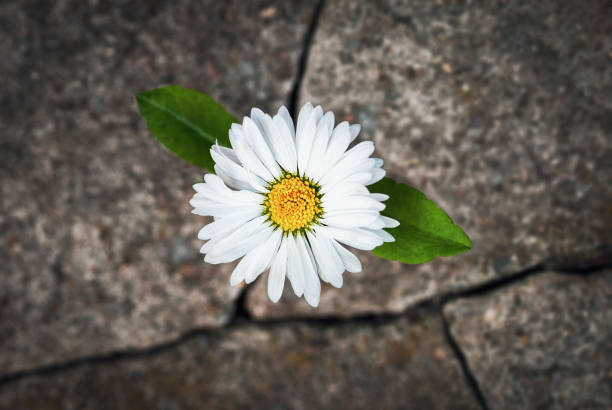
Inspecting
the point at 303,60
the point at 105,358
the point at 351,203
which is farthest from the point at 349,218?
the point at 105,358

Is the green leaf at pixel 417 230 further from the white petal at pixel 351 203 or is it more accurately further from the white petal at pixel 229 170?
the white petal at pixel 229 170

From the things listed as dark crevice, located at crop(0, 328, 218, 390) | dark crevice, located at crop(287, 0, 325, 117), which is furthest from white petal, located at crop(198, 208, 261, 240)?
dark crevice, located at crop(0, 328, 218, 390)

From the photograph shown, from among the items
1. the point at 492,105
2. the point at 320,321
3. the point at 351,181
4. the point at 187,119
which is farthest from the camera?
the point at 320,321

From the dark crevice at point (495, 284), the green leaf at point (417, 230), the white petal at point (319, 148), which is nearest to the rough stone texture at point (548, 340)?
the dark crevice at point (495, 284)

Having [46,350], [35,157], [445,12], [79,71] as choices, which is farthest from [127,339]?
[445,12]

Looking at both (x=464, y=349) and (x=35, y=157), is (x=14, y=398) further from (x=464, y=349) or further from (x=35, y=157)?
(x=464, y=349)

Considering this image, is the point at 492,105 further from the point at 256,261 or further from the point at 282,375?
the point at 282,375

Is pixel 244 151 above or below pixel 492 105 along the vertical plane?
below

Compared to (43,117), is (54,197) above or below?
below
